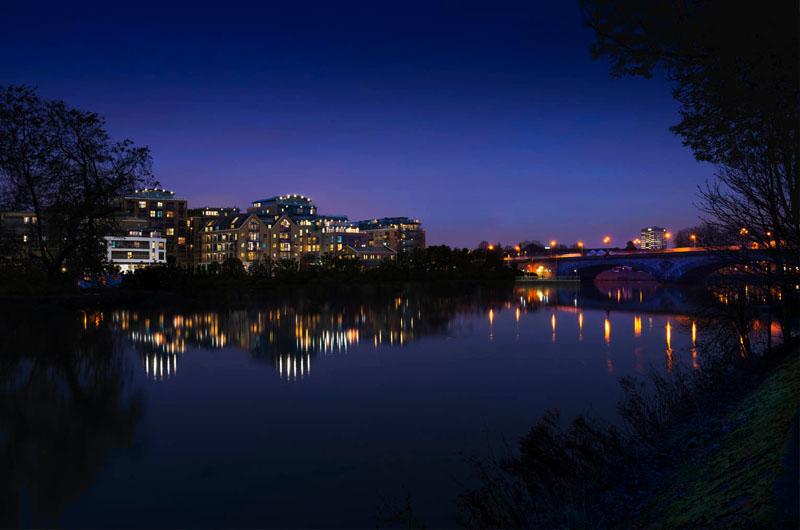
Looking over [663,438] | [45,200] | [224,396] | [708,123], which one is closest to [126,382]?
[224,396]

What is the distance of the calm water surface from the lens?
11094 millimetres

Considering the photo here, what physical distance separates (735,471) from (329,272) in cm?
9827

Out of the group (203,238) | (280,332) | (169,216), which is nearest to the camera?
(280,332)

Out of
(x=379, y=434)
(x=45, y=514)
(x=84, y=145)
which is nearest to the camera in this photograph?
(x=45, y=514)

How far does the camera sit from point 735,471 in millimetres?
7777

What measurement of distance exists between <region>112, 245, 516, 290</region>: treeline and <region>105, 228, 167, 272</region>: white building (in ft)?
134

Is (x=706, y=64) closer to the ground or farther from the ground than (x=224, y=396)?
farther from the ground

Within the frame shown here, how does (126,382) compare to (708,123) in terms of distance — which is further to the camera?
(126,382)

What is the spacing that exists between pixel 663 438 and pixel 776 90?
331 inches

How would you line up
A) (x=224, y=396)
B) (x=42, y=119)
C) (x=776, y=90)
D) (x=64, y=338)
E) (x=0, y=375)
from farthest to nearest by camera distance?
1. (x=42, y=119)
2. (x=64, y=338)
3. (x=0, y=375)
4. (x=224, y=396)
5. (x=776, y=90)

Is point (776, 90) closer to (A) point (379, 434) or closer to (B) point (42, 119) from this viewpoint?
(A) point (379, 434)

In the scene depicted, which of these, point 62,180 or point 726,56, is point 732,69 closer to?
point 726,56

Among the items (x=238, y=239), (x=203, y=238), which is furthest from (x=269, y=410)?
(x=203, y=238)

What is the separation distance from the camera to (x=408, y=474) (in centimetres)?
1230
